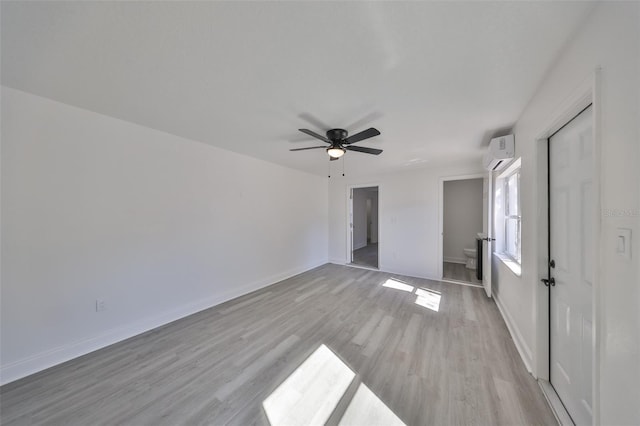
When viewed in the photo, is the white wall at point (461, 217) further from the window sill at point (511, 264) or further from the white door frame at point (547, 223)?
the white door frame at point (547, 223)

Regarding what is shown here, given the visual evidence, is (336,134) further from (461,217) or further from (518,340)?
(461,217)

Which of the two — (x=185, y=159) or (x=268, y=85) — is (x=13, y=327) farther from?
(x=268, y=85)

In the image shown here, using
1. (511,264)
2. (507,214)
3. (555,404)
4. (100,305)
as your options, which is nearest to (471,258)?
(507,214)

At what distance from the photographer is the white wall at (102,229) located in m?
1.79

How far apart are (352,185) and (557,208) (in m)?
4.06

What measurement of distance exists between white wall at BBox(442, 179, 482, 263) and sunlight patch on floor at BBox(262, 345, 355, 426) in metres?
4.96

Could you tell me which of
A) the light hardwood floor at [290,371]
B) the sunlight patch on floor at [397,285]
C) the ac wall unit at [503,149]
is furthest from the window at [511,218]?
the sunlight patch on floor at [397,285]

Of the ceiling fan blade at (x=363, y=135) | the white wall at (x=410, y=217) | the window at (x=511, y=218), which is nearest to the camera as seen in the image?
the ceiling fan blade at (x=363, y=135)

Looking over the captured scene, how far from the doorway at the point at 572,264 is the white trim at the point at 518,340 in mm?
186

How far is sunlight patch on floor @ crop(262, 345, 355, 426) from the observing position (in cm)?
144

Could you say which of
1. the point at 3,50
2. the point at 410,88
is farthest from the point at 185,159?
the point at 410,88

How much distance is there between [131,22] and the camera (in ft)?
3.73

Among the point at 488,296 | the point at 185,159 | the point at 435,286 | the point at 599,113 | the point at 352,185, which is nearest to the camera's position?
the point at 599,113

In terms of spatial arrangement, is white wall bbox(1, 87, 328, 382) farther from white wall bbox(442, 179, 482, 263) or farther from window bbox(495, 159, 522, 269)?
white wall bbox(442, 179, 482, 263)
